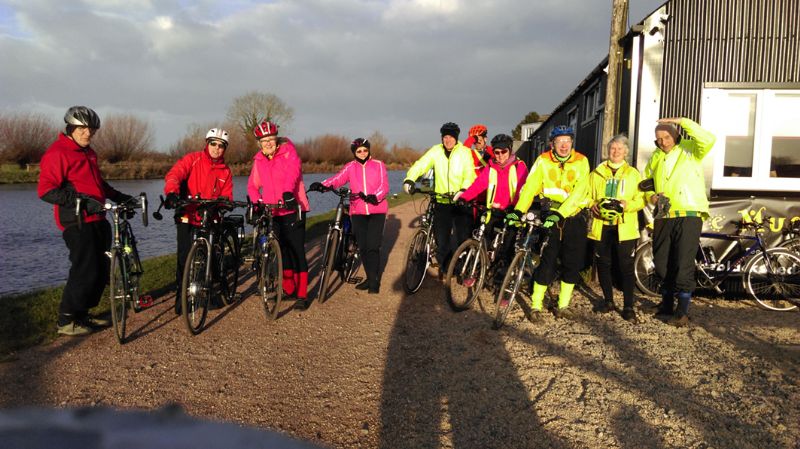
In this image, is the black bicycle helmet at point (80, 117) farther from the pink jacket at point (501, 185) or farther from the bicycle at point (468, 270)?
the pink jacket at point (501, 185)

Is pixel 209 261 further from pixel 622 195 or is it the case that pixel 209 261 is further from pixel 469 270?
pixel 622 195

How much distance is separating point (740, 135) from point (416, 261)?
15.9 feet

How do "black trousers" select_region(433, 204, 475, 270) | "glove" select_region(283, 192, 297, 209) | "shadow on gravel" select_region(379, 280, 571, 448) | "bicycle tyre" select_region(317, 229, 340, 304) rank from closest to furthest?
"shadow on gravel" select_region(379, 280, 571, 448) → "glove" select_region(283, 192, 297, 209) → "bicycle tyre" select_region(317, 229, 340, 304) → "black trousers" select_region(433, 204, 475, 270)

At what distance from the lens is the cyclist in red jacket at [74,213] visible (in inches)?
190

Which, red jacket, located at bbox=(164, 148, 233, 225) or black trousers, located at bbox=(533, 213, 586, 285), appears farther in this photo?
red jacket, located at bbox=(164, 148, 233, 225)

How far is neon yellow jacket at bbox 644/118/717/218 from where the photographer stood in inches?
209

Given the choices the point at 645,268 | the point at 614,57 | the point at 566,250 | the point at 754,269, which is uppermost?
the point at 614,57

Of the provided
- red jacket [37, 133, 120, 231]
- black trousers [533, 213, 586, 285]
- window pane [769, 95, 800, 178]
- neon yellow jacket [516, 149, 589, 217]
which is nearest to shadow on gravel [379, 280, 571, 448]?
black trousers [533, 213, 586, 285]

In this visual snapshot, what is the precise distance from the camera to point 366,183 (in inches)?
263

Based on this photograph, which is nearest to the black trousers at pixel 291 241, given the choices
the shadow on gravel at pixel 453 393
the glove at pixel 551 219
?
the shadow on gravel at pixel 453 393

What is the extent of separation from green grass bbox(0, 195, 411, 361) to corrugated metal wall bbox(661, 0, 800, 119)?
24.0 ft

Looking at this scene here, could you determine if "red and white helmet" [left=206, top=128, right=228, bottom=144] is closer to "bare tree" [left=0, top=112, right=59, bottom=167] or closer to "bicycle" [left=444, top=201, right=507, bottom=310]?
"bicycle" [left=444, top=201, right=507, bottom=310]

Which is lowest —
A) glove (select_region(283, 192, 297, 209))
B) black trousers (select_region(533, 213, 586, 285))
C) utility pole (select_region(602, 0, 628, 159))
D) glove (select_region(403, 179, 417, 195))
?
black trousers (select_region(533, 213, 586, 285))

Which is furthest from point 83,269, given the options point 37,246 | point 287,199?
point 37,246
